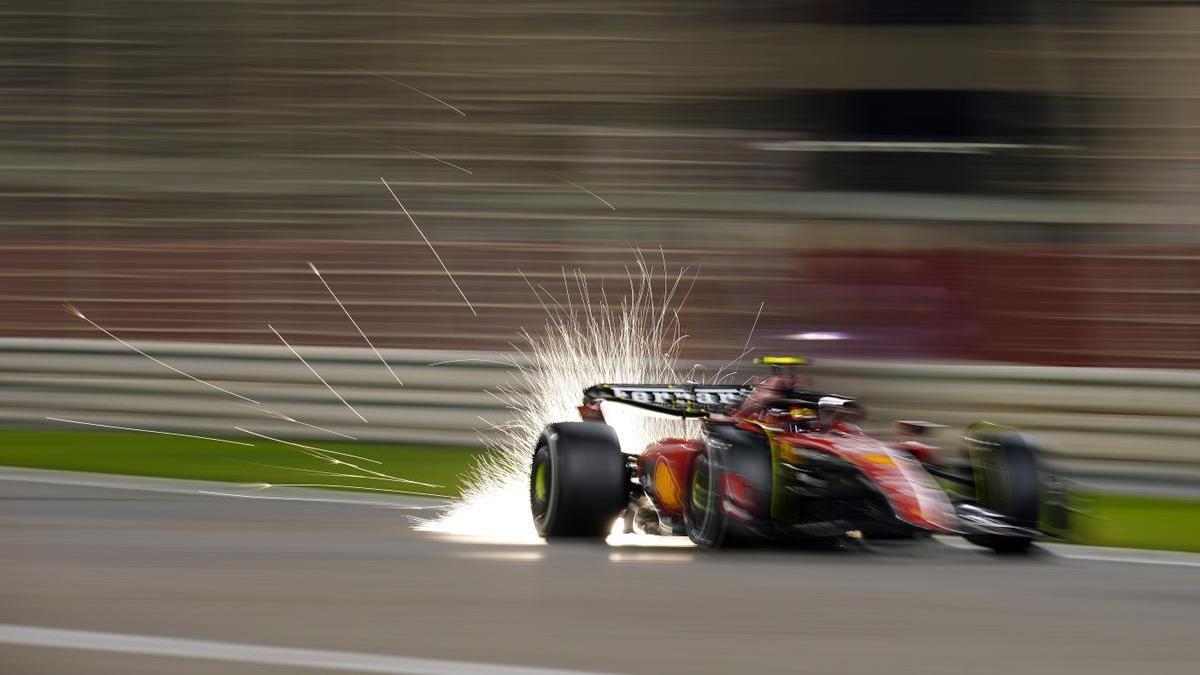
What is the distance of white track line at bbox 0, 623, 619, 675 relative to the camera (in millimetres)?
6398

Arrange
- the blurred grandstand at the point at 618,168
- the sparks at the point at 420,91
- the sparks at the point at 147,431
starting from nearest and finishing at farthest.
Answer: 1. the blurred grandstand at the point at 618,168
2. the sparks at the point at 147,431
3. the sparks at the point at 420,91

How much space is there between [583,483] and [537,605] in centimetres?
238

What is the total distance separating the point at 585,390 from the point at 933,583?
291 centimetres

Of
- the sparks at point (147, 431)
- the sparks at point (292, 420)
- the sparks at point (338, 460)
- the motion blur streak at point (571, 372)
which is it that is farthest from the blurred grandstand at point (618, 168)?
the sparks at point (338, 460)

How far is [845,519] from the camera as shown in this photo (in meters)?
9.55

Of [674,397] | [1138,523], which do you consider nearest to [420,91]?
[674,397]

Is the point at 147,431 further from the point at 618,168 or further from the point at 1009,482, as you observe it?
the point at 1009,482

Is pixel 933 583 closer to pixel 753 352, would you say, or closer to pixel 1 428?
pixel 753 352

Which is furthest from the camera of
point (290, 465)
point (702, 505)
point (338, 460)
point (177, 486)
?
point (338, 460)

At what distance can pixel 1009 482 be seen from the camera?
9.93 metres

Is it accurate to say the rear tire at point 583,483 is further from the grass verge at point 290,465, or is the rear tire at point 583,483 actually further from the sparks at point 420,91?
the sparks at point 420,91

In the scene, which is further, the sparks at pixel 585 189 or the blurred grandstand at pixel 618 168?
the sparks at pixel 585 189

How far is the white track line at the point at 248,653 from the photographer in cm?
640

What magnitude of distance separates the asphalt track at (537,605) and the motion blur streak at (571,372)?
1282 millimetres
